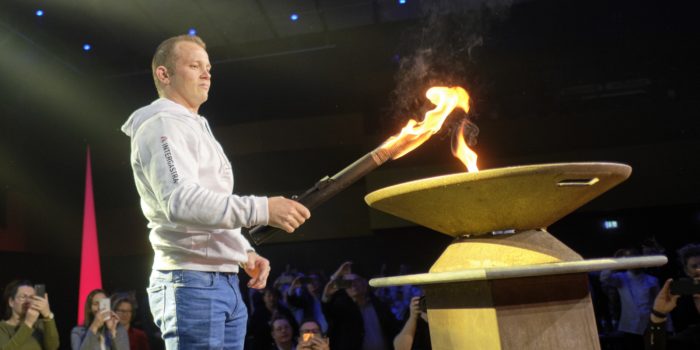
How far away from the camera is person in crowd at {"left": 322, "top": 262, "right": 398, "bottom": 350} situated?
12.8 ft

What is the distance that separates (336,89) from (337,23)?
113 centimetres

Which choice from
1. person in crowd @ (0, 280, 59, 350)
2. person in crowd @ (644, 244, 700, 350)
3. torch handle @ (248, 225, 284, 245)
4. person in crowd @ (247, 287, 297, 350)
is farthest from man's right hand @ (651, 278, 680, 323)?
person in crowd @ (0, 280, 59, 350)

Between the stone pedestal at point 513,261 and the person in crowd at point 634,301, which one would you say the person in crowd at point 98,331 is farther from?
the person in crowd at point 634,301

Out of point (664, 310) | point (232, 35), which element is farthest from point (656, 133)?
point (232, 35)

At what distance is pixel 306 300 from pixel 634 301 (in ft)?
9.21

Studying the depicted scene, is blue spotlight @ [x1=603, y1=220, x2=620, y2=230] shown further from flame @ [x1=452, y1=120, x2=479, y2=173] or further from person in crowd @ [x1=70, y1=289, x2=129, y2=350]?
flame @ [x1=452, y1=120, x2=479, y2=173]

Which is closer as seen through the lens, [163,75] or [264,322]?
[163,75]

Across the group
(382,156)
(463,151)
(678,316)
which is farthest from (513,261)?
(678,316)

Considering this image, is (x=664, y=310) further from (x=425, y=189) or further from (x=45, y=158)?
(x=45, y=158)

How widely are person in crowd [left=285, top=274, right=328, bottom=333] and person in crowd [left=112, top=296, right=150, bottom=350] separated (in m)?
1.33

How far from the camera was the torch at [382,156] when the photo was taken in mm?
1376

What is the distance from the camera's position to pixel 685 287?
2.41 meters

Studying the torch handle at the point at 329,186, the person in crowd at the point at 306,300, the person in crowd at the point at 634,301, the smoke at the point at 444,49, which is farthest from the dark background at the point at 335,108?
the torch handle at the point at 329,186

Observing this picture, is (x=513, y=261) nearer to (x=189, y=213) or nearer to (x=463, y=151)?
(x=463, y=151)
